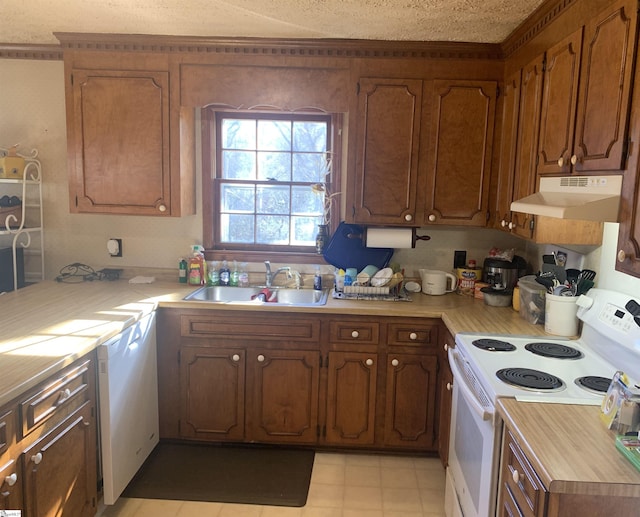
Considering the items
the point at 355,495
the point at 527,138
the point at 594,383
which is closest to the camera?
the point at 594,383

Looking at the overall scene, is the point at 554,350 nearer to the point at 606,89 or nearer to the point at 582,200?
the point at 582,200

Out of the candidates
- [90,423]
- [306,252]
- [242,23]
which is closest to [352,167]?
[306,252]

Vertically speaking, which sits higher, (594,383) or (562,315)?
(562,315)

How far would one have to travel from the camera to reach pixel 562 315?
2.30 meters

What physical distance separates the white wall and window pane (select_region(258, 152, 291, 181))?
0.45m

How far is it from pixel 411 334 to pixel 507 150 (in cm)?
109

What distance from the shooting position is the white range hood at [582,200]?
1.59 metres

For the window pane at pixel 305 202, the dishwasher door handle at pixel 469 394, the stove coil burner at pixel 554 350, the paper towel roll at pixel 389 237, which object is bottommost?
the dishwasher door handle at pixel 469 394

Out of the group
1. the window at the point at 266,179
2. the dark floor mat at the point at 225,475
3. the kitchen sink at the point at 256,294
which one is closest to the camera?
the dark floor mat at the point at 225,475

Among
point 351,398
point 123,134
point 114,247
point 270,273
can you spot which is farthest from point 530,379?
point 114,247

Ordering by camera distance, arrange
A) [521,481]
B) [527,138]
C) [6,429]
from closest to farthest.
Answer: [521,481], [6,429], [527,138]

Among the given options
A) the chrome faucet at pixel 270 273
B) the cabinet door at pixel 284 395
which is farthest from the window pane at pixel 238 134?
the cabinet door at pixel 284 395

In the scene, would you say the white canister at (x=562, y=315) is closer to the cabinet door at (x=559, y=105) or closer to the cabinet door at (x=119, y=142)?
the cabinet door at (x=559, y=105)

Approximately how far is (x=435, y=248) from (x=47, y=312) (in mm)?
2196
